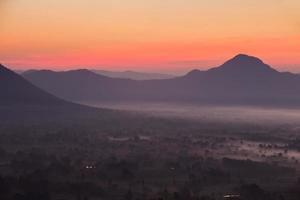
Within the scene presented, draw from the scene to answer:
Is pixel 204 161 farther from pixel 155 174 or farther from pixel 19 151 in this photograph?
pixel 19 151

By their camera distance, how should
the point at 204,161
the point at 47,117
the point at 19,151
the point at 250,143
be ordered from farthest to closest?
1. the point at 47,117
2. the point at 250,143
3. the point at 19,151
4. the point at 204,161

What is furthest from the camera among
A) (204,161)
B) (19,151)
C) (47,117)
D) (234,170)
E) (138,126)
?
(47,117)

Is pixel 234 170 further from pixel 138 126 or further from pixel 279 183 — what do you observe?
pixel 138 126

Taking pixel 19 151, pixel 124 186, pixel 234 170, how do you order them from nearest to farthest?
pixel 124 186
pixel 234 170
pixel 19 151

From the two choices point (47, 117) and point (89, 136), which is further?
point (47, 117)

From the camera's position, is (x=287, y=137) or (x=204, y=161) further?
(x=287, y=137)

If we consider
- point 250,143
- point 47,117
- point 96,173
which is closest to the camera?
point 96,173

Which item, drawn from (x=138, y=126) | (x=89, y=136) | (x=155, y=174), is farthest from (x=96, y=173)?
(x=138, y=126)

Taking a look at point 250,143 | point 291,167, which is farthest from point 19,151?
point 250,143
